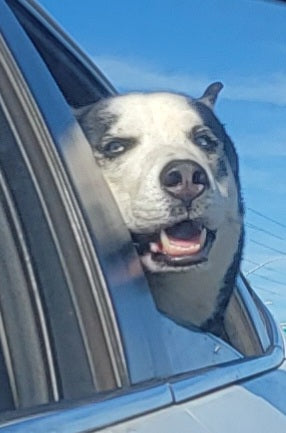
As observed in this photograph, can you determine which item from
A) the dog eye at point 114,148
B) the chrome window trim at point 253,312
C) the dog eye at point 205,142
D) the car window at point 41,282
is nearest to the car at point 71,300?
the car window at point 41,282

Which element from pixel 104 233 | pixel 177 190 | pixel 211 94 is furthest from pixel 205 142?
pixel 104 233

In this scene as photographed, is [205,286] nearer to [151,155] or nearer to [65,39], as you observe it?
[151,155]

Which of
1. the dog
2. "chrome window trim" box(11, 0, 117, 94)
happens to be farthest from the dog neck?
"chrome window trim" box(11, 0, 117, 94)

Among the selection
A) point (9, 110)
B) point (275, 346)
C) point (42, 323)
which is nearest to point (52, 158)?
point (9, 110)

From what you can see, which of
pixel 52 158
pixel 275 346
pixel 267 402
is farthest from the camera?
pixel 275 346

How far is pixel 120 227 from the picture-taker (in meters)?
2.56

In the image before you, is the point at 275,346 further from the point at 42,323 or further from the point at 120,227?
the point at 42,323

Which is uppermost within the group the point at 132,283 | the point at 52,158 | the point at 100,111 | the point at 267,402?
the point at 100,111

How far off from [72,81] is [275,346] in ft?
3.30

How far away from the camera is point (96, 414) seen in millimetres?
2041

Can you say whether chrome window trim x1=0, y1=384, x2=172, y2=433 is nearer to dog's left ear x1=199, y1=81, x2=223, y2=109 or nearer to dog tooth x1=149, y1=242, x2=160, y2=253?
dog tooth x1=149, y1=242, x2=160, y2=253

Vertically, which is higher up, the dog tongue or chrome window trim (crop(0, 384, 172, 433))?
the dog tongue

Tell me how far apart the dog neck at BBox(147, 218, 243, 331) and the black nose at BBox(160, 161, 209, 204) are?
16cm

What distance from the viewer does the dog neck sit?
2.70m
